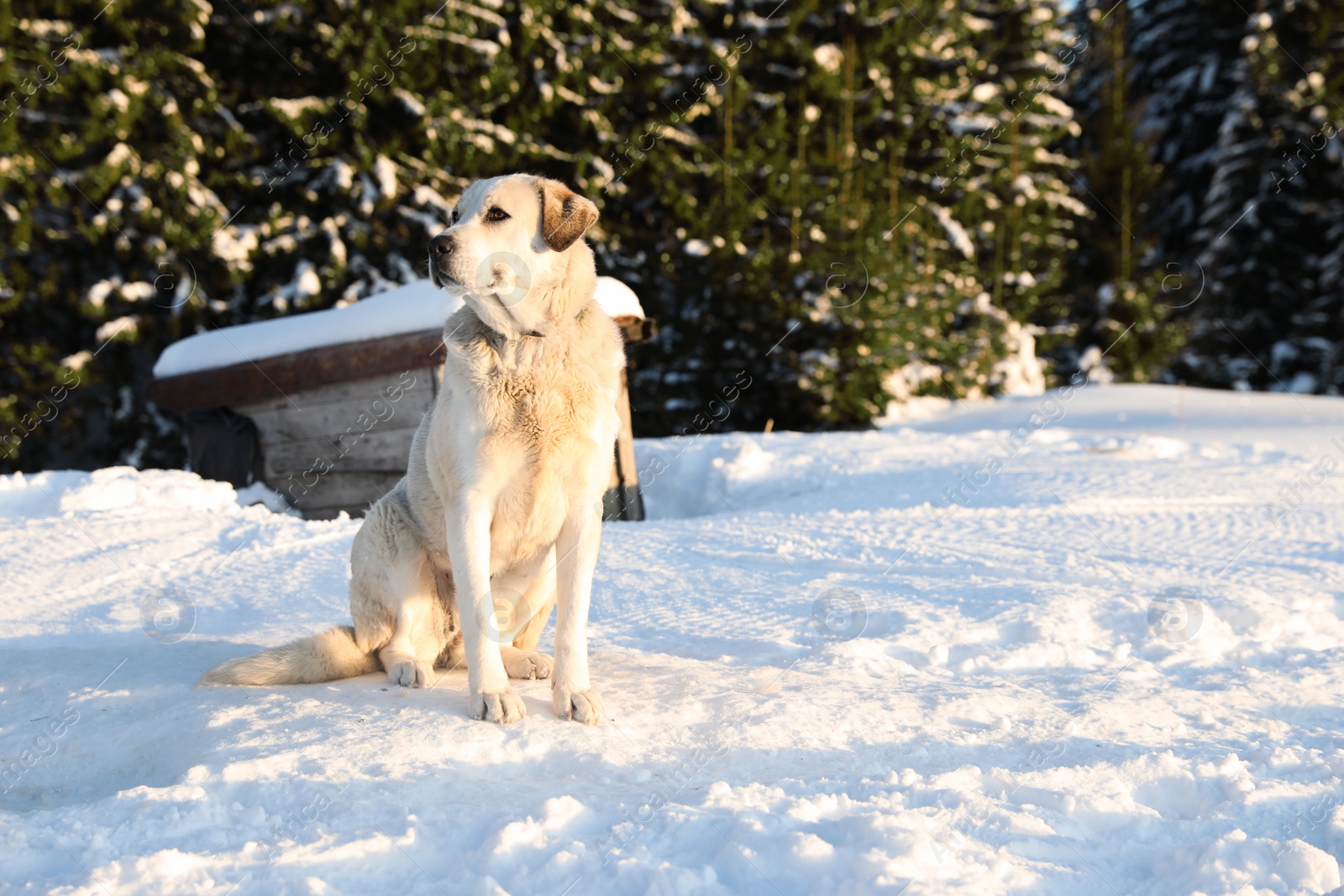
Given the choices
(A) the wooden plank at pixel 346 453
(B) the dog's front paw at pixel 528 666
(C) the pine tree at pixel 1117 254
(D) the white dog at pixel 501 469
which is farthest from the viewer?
(C) the pine tree at pixel 1117 254

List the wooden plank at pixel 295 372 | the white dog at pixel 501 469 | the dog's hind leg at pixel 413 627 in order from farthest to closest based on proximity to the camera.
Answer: the wooden plank at pixel 295 372
the dog's hind leg at pixel 413 627
the white dog at pixel 501 469

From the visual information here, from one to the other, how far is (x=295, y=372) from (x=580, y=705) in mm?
4846

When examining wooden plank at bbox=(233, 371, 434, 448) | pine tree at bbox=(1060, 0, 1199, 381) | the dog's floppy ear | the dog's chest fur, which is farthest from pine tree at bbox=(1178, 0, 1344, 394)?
the dog's chest fur

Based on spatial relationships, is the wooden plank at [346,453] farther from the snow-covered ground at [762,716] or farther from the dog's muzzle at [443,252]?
the dog's muzzle at [443,252]

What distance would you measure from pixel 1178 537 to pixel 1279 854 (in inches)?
123

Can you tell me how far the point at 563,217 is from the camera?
276cm

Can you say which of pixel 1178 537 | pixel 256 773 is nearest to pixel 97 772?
pixel 256 773

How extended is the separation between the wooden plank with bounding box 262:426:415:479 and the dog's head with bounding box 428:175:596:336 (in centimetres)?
378

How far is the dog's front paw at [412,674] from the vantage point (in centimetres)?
280

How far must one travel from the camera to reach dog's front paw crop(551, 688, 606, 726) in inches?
97.0

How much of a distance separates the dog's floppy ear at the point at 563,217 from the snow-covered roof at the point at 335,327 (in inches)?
121

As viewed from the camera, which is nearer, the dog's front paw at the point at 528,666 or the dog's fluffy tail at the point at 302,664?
the dog's fluffy tail at the point at 302,664

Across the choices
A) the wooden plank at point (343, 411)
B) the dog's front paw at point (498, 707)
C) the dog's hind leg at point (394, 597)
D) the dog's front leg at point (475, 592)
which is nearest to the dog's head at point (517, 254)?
the dog's front leg at point (475, 592)

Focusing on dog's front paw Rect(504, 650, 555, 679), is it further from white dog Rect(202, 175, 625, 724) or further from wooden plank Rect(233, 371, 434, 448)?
wooden plank Rect(233, 371, 434, 448)
